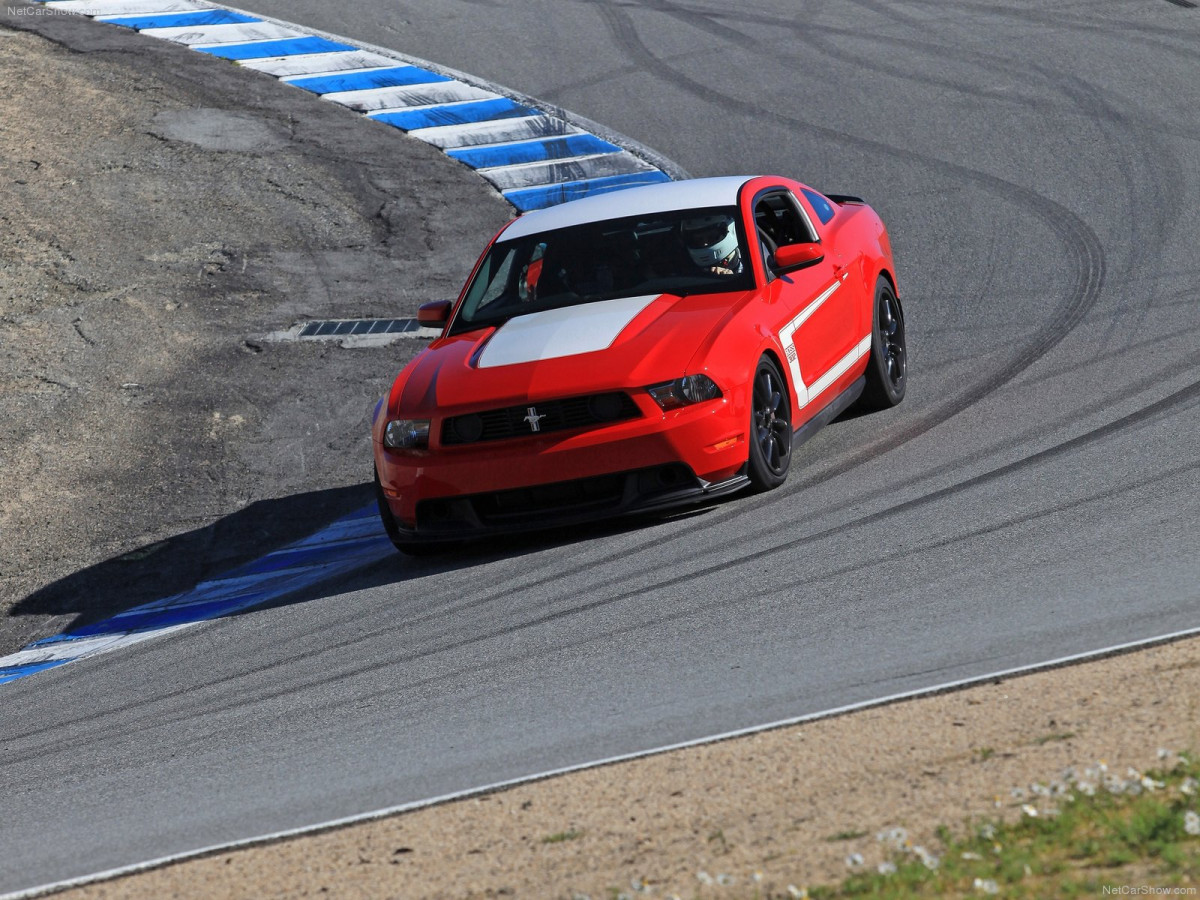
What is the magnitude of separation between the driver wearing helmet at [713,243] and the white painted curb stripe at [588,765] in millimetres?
3874

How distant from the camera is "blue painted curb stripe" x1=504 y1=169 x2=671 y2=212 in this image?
50.0 feet

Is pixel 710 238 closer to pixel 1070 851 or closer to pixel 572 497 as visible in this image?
pixel 572 497

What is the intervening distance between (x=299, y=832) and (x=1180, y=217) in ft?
32.5

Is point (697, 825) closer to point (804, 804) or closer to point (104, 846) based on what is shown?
point (804, 804)

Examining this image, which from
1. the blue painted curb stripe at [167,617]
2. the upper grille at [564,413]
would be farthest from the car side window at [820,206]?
the blue painted curb stripe at [167,617]

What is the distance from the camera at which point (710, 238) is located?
8.59m

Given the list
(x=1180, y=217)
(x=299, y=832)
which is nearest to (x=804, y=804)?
(x=299, y=832)

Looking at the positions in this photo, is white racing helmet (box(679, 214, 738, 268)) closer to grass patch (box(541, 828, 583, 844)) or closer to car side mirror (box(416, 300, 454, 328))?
car side mirror (box(416, 300, 454, 328))

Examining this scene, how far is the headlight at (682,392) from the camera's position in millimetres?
7426

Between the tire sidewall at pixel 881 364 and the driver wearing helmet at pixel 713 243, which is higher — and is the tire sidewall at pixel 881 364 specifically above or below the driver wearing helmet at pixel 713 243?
below

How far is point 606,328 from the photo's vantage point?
309 inches

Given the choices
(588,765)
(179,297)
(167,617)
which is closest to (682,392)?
(167,617)

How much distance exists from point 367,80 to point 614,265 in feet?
37.4

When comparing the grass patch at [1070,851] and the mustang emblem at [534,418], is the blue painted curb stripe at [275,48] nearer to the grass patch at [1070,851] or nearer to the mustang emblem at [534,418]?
the mustang emblem at [534,418]
